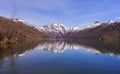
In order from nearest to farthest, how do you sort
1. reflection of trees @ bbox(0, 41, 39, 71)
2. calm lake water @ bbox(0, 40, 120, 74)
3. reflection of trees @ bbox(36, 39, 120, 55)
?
calm lake water @ bbox(0, 40, 120, 74) → reflection of trees @ bbox(0, 41, 39, 71) → reflection of trees @ bbox(36, 39, 120, 55)

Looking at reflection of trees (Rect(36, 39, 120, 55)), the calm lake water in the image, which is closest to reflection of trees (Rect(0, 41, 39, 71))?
the calm lake water

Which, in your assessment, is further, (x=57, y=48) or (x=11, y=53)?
(x=57, y=48)

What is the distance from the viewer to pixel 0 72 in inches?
1008

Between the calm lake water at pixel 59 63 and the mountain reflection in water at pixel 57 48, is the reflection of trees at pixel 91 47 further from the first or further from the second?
the calm lake water at pixel 59 63

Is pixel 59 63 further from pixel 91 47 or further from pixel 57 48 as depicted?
pixel 91 47

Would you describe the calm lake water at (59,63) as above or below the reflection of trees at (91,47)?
below

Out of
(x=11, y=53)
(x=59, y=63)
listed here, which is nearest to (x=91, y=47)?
(x=11, y=53)

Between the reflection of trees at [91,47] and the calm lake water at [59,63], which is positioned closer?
the calm lake water at [59,63]

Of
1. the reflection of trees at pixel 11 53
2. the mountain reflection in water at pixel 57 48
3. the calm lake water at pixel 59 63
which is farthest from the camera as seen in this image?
the mountain reflection in water at pixel 57 48

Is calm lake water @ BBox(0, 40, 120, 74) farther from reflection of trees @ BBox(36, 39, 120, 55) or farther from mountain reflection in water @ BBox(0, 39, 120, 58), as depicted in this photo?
reflection of trees @ BBox(36, 39, 120, 55)

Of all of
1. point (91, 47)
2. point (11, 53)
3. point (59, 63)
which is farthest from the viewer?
point (91, 47)

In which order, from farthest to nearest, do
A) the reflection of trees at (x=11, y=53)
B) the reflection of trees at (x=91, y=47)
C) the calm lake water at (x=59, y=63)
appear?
the reflection of trees at (x=91, y=47), the reflection of trees at (x=11, y=53), the calm lake water at (x=59, y=63)

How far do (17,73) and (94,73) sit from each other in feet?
26.1

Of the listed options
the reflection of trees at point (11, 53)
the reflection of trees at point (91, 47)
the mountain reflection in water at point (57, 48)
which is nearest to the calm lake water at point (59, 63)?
the reflection of trees at point (11, 53)
